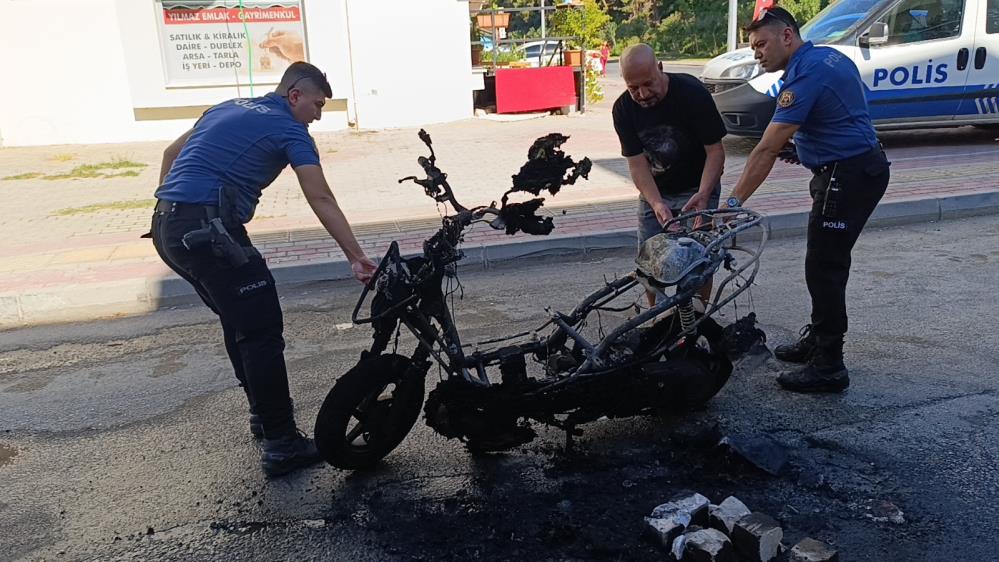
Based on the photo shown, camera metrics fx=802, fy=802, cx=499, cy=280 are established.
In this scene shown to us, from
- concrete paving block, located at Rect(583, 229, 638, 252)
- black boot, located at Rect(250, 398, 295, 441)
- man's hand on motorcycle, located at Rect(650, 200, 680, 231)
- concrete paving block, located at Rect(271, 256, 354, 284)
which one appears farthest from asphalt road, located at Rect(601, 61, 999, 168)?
black boot, located at Rect(250, 398, 295, 441)

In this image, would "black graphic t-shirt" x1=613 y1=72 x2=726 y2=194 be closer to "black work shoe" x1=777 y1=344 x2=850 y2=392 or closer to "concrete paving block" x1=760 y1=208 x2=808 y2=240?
"black work shoe" x1=777 y1=344 x2=850 y2=392

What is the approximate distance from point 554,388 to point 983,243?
5266 millimetres

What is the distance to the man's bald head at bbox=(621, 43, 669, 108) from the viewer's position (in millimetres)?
4113

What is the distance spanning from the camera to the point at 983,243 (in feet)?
22.5

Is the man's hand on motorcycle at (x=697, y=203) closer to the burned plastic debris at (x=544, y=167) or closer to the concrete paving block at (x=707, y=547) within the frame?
the burned plastic debris at (x=544, y=167)

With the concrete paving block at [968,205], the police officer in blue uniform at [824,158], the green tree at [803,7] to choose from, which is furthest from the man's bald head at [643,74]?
the green tree at [803,7]

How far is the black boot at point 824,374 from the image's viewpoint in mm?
4137

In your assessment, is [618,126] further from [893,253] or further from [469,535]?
[893,253]

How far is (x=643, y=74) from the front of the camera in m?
4.12

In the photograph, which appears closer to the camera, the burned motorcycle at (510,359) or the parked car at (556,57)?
the burned motorcycle at (510,359)

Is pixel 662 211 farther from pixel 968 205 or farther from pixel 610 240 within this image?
pixel 968 205

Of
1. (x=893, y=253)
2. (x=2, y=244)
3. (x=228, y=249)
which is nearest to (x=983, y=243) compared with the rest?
(x=893, y=253)

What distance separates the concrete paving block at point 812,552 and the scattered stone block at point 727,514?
8.5 inches

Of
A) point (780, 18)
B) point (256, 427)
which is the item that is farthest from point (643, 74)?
point (256, 427)
